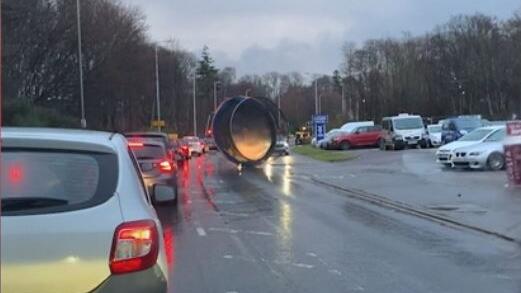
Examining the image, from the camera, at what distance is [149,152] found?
19.8m

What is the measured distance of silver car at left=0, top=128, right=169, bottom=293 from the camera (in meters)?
4.46

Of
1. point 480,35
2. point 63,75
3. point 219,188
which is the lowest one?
point 219,188

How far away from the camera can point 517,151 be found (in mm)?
21328

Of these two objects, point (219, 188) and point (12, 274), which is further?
point (219, 188)

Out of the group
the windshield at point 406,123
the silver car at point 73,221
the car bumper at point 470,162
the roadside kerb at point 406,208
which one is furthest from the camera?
the windshield at point 406,123

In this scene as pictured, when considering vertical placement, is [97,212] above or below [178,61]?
below

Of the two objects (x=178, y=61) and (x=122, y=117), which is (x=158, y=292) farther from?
(x=178, y=61)

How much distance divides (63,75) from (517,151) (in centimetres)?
4684

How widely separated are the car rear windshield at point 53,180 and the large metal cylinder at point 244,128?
965 centimetres

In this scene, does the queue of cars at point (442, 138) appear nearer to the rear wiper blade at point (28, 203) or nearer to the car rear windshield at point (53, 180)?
the car rear windshield at point (53, 180)

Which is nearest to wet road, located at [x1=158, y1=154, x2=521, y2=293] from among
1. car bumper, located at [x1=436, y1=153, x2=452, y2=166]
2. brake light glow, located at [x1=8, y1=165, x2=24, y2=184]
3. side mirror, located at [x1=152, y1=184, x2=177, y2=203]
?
side mirror, located at [x1=152, y1=184, x2=177, y2=203]

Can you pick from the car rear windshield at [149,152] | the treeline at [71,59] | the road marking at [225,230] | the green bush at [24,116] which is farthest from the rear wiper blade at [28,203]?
the treeline at [71,59]

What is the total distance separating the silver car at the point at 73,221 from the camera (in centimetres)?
446

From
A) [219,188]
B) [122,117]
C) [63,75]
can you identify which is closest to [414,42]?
[122,117]
